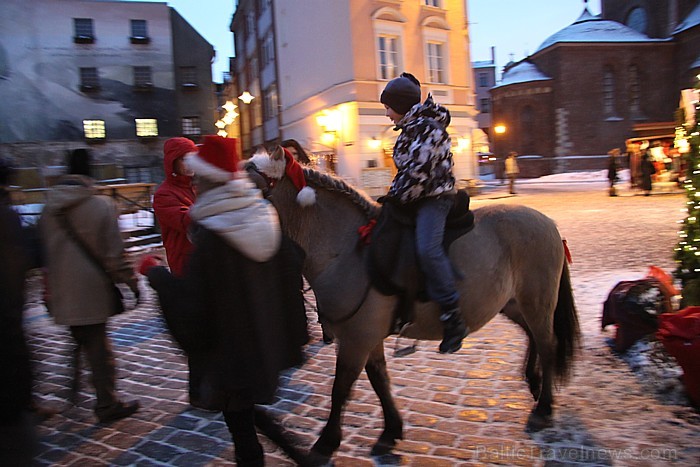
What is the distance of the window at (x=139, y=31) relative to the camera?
34.3m

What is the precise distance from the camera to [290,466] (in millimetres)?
3219

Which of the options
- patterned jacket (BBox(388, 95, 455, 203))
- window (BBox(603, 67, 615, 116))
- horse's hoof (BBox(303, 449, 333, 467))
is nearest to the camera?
horse's hoof (BBox(303, 449, 333, 467))

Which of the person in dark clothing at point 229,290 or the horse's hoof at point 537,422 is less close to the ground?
the person in dark clothing at point 229,290

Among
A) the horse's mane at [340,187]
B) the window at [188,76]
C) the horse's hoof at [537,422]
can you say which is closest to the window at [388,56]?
the window at [188,76]

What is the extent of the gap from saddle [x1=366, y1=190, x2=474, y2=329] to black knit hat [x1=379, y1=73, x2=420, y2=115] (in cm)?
66

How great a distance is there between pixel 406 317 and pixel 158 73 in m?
36.8

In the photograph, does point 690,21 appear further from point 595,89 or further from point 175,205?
point 175,205

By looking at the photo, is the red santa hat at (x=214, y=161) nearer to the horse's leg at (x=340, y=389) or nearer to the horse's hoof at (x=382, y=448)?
the horse's leg at (x=340, y=389)

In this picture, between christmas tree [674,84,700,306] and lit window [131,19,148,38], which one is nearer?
christmas tree [674,84,700,306]

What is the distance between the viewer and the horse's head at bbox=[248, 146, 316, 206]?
3039 mm

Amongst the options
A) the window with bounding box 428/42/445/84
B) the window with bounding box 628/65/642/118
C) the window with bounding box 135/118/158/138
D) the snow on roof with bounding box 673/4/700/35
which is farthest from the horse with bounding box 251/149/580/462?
the snow on roof with bounding box 673/4/700/35

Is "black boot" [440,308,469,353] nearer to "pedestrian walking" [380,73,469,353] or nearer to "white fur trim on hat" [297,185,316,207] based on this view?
"pedestrian walking" [380,73,469,353]

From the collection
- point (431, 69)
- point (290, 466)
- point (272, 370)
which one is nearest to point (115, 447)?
point (290, 466)

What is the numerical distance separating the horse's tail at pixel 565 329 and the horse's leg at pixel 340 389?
1.79 meters
